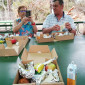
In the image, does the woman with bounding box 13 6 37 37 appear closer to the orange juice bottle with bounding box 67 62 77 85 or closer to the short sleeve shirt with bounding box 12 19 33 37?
the short sleeve shirt with bounding box 12 19 33 37

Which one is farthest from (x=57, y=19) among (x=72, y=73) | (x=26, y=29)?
(x=72, y=73)

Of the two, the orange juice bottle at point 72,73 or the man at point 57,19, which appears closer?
the orange juice bottle at point 72,73

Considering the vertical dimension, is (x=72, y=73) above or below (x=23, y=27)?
below

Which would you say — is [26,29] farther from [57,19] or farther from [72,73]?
[72,73]

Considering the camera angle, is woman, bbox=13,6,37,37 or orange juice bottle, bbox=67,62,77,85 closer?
orange juice bottle, bbox=67,62,77,85

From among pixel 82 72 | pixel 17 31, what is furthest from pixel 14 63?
pixel 17 31

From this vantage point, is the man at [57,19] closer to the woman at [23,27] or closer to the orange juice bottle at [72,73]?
the woman at [23,27]

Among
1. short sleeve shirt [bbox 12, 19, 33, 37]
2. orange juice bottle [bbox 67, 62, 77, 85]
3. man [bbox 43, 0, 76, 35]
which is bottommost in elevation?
orange juice bottle [bbox 67, 62, 77, 85]

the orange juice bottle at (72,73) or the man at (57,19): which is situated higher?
the man at (57,19)

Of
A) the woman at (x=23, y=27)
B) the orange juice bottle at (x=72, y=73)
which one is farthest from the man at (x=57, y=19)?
the orange juice bottle at (x=72, y=73)

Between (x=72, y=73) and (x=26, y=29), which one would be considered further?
(x=26, y=29)

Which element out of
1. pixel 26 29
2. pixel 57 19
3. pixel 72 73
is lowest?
pixel 72 73

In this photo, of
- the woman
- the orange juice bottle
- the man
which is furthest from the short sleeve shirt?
the orange juice bottle

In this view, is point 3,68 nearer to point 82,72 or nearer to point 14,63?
point 14,63
